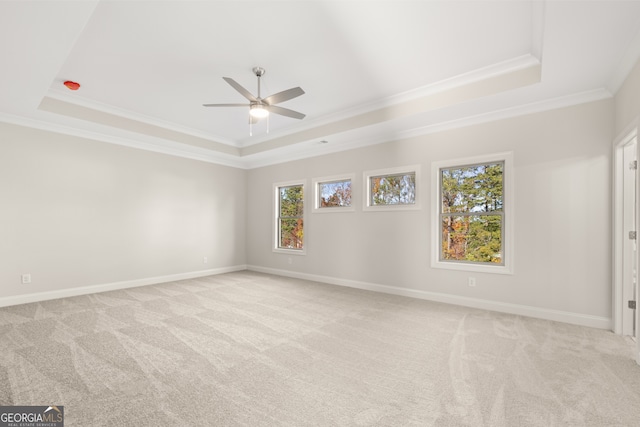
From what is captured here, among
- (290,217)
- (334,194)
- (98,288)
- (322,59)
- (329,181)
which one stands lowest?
(98,288)

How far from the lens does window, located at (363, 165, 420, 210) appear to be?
4859 mm

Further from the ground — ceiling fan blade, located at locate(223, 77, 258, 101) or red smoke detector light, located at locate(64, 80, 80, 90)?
red smoke detector light, located at locate(64, 80, 80, 90)

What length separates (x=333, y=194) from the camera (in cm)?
598

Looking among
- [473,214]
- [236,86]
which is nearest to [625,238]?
[473,214]

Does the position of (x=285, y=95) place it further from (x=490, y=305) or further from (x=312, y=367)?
(x=490, y=305)

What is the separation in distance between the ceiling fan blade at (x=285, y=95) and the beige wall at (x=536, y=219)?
239 centimetres

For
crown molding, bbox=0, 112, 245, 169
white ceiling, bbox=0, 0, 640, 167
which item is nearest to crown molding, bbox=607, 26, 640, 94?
white ceiling, bbox=0, 0, 640, 167

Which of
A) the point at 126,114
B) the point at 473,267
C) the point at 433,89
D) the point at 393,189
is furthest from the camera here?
the point at 393,189

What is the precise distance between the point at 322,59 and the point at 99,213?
15.0 ft

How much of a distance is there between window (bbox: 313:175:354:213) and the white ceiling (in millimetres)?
1040

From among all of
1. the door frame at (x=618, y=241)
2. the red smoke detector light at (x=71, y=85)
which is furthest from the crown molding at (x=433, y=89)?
the red smoke detector light at (x=71, y=85)

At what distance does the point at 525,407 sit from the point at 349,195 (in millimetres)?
4188

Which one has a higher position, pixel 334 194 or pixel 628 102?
pixel 628 102

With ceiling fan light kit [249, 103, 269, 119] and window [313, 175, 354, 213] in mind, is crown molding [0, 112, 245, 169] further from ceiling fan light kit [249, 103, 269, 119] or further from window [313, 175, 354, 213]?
ceiling fan light kit [249, 103, 269, 119]
